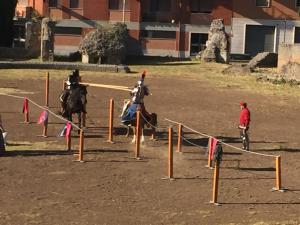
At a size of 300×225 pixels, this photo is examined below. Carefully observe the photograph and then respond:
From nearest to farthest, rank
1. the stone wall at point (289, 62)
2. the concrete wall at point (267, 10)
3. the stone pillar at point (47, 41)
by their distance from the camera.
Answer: the stone wall at point (289, 62)
the stone pillar at point (47, 41)
the concrete wall at point (267, 10)

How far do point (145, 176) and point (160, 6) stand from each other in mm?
43970

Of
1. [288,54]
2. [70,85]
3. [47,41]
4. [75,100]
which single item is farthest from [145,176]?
[47,41]

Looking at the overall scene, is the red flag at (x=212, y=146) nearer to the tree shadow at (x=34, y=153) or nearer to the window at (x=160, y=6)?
the tree shadow at (x=34, y=153)

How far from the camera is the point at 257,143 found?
62.1 feet

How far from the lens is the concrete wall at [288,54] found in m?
37.7

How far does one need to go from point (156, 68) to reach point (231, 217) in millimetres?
31415

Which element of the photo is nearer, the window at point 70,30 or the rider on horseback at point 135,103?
the rider on horseback at point 135,103

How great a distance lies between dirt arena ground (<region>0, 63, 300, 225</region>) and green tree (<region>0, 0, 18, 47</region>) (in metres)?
28.3

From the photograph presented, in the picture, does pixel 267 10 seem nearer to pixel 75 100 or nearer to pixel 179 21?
pixel 179 21

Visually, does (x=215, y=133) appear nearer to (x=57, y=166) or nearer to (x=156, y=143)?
(x=156, y=143)

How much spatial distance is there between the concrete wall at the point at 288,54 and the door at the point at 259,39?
17.1 meters

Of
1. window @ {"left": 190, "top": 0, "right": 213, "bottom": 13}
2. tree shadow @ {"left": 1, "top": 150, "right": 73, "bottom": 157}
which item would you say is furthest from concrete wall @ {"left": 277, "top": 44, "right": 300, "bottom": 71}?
tree shadow @ {"left": 1, "top": 150, "right": 73, "bottom": 157}

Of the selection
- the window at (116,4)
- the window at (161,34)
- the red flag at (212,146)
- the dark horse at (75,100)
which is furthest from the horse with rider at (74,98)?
the window at (116,4)

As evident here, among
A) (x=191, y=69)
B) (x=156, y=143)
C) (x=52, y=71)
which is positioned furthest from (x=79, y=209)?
(x=191, y=69)
